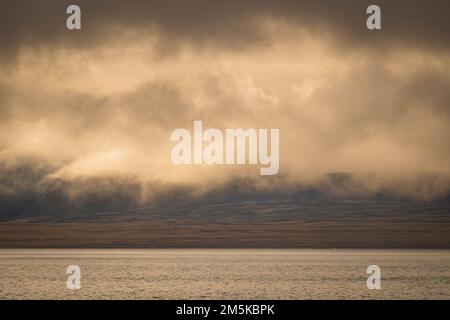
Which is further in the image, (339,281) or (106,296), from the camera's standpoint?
(339,281)

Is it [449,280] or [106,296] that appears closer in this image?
[106,296]

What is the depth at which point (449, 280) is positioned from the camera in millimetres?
157625

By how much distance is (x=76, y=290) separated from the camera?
424 ft

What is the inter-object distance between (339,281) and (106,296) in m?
59.0

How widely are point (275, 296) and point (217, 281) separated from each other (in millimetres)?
41365
